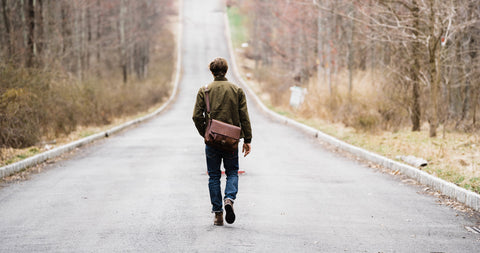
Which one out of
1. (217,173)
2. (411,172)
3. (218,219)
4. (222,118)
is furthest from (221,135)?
(411,172)

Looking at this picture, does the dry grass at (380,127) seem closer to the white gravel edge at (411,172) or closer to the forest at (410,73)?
the forest at (410,73)

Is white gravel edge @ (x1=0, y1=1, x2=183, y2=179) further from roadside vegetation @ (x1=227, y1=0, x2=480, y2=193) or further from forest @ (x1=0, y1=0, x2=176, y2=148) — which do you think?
roadside vegetation @ (x1=227, y1=0, x2=480, y2=193)

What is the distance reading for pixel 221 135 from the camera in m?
6.56

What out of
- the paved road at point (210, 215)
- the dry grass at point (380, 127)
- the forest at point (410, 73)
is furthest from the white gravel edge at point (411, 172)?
the forest at point (410, 73)

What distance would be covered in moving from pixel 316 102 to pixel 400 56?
8.29m

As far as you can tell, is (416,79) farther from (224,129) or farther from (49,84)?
(224,129)

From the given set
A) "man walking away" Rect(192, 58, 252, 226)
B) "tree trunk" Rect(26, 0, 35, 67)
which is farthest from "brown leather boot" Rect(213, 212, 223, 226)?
"tree trunk" Rect(26, 0, 35, 67)

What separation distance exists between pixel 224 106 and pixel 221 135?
35cm

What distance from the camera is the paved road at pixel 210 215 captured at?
6.09 m

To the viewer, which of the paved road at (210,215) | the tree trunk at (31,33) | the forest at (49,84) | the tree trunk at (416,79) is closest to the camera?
the paved road at (210,215)

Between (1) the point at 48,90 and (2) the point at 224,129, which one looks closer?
(2) the point at 224,129

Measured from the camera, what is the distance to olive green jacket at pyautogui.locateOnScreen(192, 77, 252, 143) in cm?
670

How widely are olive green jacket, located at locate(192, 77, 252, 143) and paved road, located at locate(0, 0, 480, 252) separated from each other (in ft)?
3.84

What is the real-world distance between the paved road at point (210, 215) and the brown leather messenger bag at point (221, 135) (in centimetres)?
93
